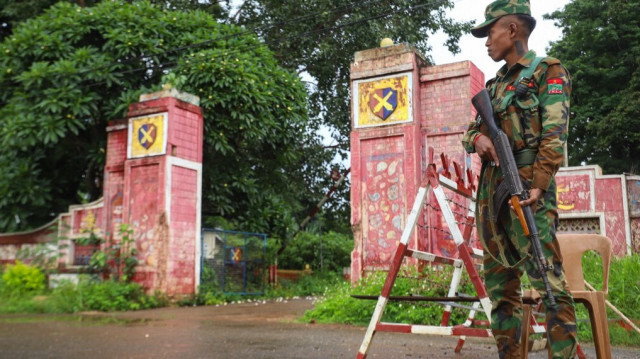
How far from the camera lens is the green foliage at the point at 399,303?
237 inches

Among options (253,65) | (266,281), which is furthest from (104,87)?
(266,281)

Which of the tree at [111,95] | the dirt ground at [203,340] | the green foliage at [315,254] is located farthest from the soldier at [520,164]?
the green foliage at [315,254]

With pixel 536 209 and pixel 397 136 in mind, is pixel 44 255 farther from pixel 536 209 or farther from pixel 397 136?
pixel 536 209

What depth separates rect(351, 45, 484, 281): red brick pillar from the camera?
25.0ft

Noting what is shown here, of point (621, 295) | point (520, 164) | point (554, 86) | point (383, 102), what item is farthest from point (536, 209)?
point (383, 102)

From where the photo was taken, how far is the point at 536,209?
2.54 meters

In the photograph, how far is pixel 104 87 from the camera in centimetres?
1163

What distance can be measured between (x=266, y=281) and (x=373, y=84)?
6360 millimetres

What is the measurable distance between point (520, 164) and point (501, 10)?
74cm

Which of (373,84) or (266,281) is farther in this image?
(266,281)

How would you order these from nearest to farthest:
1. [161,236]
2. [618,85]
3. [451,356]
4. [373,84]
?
[451,356] → [373,84] → [161,236] → [618,85]

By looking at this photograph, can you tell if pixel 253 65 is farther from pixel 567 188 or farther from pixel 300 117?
pixel 567 188

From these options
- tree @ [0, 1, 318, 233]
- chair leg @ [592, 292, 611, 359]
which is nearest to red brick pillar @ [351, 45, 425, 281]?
tree @ [0, 1, 318, 233]

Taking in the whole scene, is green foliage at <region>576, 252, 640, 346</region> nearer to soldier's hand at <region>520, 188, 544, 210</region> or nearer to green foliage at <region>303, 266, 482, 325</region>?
green foliage at <region>303, 266, 482, 325</region>
